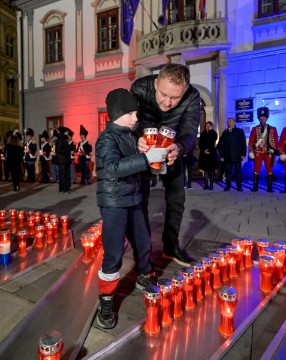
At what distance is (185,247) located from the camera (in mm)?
3516

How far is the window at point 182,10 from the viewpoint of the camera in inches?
474

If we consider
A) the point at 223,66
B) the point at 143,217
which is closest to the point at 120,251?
the point at 143,217

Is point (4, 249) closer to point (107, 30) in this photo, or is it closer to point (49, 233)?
point (49, 233)

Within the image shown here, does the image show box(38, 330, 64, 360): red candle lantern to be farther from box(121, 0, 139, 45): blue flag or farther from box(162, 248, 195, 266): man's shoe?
box(121, 0, 139, 45): blue flag

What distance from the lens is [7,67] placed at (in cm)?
2542

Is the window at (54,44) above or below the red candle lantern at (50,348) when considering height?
above

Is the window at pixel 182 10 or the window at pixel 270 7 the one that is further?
the window at pixel 182 10

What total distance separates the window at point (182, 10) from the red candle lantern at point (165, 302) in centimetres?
1244

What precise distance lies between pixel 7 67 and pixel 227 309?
2850 centimetres

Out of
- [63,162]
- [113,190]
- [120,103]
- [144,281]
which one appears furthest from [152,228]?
[63,162]

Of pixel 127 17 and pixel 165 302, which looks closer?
pixel 165 302

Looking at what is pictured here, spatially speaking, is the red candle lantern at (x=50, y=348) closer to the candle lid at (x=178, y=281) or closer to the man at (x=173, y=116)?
the candle lid at (x=178, y=281)

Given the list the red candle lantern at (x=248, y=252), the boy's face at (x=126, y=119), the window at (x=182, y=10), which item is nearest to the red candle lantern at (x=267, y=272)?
the red candle lantern at (x=248, y=252)

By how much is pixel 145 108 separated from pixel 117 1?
1340 cm
